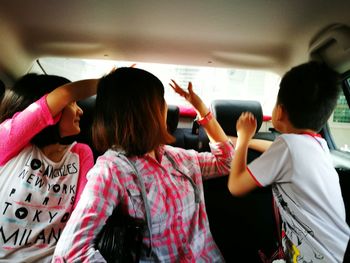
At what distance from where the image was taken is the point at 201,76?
6.29 feet

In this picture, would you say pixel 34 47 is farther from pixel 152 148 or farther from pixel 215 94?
pixel 215 94

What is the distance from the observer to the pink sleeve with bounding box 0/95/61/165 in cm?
89

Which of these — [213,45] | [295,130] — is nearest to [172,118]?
[213,45]

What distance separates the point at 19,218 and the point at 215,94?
158 cm

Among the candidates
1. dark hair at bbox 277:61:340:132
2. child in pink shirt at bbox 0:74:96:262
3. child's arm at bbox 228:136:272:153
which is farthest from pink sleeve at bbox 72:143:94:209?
dark hair at bbox 277:61:340:132

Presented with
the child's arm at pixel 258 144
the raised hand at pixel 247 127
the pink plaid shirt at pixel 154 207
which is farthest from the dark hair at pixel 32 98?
the child's arm at pixel 258 144

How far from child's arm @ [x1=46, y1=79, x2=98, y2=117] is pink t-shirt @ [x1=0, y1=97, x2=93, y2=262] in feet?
0.09

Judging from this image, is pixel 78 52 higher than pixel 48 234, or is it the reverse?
pixel 78 52

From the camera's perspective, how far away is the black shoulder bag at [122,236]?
774 millimetres

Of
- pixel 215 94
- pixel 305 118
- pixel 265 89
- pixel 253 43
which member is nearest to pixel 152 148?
pixel 305 118

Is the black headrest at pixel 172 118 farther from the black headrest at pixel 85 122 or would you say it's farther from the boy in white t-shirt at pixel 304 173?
the boy in white t-shirt at pixel 304 173

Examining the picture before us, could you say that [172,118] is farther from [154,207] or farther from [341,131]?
[341,131]

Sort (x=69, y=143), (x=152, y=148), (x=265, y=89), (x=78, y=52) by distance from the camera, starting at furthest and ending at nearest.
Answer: (x=265, y=89) → (x=78, y=52) → (x=69, y=143) → (x=152, y=148)

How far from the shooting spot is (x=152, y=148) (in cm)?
98
